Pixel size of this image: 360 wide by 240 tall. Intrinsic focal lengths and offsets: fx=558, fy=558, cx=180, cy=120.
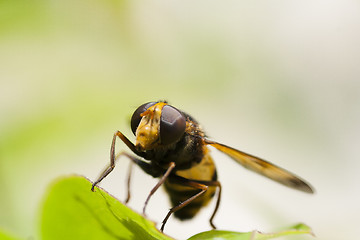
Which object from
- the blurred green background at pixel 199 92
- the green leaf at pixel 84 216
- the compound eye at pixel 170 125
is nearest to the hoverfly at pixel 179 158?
the compound eye at pixel 170 125

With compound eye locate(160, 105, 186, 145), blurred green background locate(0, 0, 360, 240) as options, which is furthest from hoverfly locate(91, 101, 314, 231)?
blurred green background locate(0, 0, 360, 240)

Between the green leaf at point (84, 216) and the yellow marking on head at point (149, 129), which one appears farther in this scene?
the yellow marking on head at point (149, 129)

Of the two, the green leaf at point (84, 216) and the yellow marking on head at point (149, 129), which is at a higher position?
the yellow marking on head at point (149, 129)

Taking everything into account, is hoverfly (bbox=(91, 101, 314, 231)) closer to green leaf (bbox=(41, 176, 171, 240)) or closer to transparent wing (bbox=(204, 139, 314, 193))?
transparent wing (bbox=(204, 139, 314, 193))

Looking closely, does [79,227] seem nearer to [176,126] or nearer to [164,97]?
[176,126]

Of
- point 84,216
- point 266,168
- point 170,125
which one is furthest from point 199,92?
point 84,216

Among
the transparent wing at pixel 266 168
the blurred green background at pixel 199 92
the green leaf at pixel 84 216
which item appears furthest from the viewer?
the blurred green background at pixel 199 92

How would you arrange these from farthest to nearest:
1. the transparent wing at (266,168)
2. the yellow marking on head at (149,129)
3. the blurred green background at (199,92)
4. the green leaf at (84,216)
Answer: the blurred green background at (199,92), the transparent wing at (266,168), the yellow marking on head at (149,129), the green leaf at (84,216)

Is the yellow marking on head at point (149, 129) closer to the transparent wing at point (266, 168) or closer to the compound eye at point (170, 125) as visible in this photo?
the compound eye at point (170, 125)
